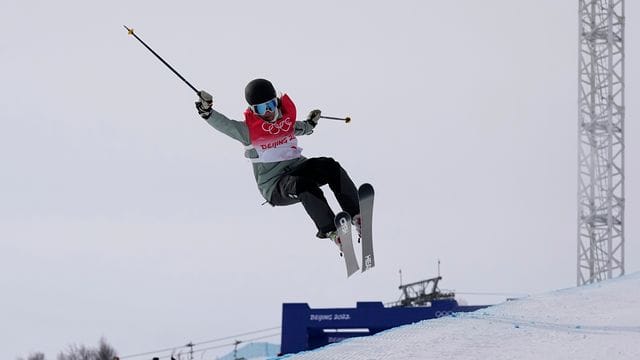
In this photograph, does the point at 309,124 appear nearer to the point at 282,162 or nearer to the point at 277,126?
the point at 277,126

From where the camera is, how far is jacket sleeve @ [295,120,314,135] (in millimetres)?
9469

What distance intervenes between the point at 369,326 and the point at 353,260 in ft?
56.8

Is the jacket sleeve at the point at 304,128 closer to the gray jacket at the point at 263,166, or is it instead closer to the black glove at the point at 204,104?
the gray jacket at the point at 263,166

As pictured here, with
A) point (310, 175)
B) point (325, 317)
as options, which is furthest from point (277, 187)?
point (325, 317)

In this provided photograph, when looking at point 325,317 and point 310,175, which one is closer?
point 310,175

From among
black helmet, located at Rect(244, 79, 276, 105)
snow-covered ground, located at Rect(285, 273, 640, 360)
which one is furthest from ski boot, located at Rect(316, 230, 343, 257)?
black helmet, located at Rect(244, 79, 276, 105)

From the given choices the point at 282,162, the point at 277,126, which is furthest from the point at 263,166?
the point at 277,126

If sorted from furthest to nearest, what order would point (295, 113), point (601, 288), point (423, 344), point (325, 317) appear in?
point (325, 317) → point (601, 288) → point (295, 113) → point (423, 344)

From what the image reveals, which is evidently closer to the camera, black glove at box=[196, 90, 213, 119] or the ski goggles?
black glove at box=[196, 90, 213, 119]

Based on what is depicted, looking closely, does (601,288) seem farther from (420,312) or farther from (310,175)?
(420,312)

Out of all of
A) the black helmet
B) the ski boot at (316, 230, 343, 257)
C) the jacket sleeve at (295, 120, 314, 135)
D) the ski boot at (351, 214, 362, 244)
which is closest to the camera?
the black helmet

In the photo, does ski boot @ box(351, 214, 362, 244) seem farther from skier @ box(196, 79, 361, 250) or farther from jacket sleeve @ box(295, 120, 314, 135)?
jacket sleeve @ box(295, 120, 314, 135)

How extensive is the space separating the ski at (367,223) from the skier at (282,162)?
73 mm

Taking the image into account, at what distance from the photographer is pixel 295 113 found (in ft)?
30.7
